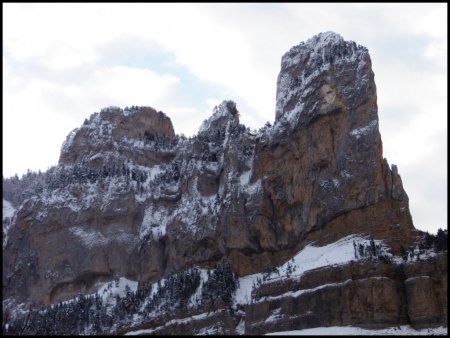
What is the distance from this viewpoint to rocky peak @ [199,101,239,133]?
551ft

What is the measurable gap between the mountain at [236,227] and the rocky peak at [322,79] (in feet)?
0.91

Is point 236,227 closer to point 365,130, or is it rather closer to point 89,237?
point 365,130

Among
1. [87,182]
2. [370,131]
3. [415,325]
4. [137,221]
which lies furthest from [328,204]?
[87,182]

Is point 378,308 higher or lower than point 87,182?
lower

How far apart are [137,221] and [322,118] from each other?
160 ft

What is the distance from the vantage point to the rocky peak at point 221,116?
167875mm

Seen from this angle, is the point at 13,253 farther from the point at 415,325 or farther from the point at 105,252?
the point at 415,325

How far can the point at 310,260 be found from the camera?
116562mm

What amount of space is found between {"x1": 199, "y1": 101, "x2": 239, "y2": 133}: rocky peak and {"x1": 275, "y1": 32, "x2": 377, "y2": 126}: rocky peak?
2286 cm

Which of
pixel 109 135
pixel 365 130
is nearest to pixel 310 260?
pixel 365 130

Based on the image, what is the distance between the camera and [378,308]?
98000 mm

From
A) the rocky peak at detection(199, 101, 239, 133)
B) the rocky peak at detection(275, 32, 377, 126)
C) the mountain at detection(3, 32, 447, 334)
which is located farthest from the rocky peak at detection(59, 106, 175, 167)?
the rocky peak at detection(275, 32, 377, 126)

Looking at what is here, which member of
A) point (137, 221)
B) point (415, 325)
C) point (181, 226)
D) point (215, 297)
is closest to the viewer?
point (415, 325)

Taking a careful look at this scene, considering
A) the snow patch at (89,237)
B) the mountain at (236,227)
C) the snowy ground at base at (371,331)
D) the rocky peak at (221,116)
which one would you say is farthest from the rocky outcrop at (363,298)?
the rocky peak at (221,116)
